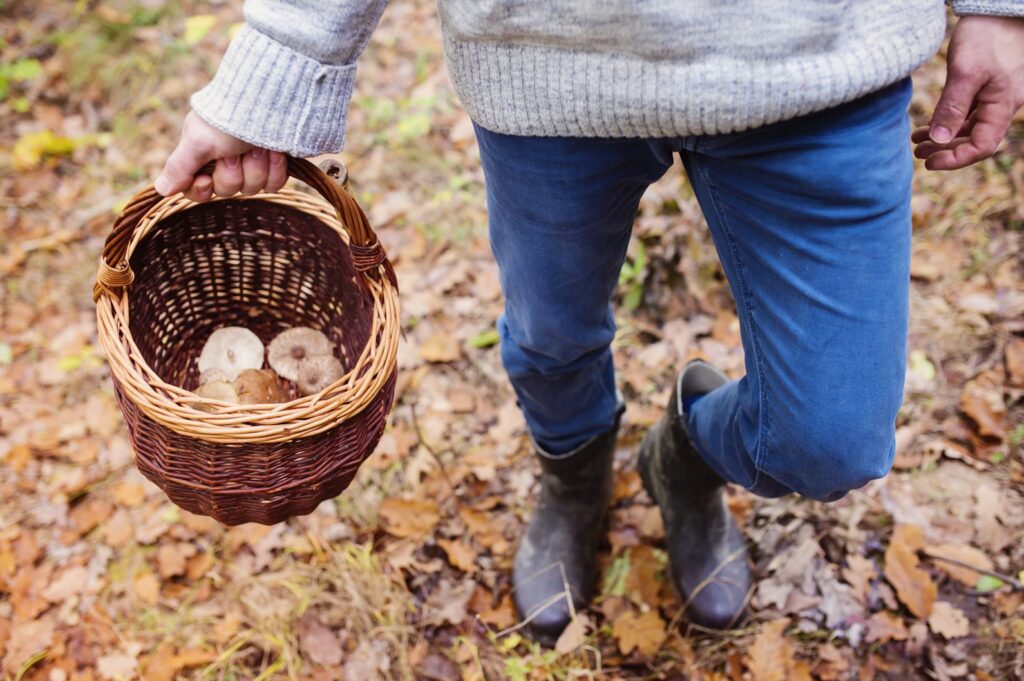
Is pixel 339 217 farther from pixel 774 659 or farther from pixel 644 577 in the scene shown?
pixel 774 659

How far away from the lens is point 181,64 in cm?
420

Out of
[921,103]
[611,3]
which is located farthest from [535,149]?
[921,103]

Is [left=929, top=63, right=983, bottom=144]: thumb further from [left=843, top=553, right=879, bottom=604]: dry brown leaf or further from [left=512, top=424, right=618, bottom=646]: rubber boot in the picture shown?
[left=843, top=553, right=879, bottom=604]: dry brown leaf

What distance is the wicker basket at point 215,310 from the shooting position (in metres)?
1.48

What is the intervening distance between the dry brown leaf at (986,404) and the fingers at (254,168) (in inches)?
87.2

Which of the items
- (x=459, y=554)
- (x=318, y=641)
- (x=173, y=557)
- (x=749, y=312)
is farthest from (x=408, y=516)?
(x=749, y=312)

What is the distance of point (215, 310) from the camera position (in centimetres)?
219

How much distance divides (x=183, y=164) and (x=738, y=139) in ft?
3.17

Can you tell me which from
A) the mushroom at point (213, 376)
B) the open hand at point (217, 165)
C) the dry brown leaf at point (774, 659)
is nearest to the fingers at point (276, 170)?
the open hand at point (217, 165)

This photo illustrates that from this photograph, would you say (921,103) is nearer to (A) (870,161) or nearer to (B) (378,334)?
(A) (870,161)

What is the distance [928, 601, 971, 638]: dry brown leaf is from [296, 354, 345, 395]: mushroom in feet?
5.53

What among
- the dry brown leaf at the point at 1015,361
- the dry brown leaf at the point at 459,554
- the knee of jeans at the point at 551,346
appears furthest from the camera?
the dry brown leaf at the point at 1015,361

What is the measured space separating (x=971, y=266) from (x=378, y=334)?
2.31m

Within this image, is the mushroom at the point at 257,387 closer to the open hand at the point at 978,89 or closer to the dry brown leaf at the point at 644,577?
the dry brown leaf at the point at 644,577
